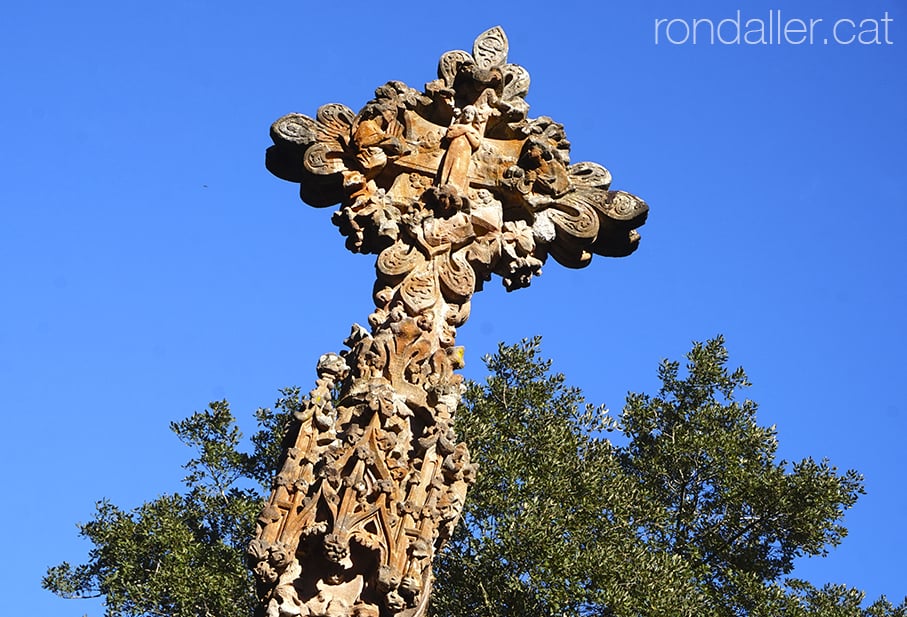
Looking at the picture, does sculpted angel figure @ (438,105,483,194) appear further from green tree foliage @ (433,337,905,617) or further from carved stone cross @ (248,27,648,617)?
green tree foliage @ (433,337,905,617)

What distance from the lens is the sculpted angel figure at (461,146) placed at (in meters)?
6.54

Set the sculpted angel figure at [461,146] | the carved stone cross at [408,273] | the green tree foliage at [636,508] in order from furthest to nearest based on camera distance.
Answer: the green tree foliage at [636,508], the sculpted angel figure at [461,146], the carved stone cross at [408,273]

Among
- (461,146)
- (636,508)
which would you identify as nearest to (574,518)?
(636,508)

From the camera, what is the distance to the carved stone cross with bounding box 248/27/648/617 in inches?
194

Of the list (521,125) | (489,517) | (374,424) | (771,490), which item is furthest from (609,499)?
(374,424)

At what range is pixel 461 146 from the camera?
6656 mm

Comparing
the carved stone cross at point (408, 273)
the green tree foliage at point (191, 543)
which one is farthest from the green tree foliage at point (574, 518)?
the carved stone cross at point (408, 273)

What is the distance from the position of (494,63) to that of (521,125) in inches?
15.9

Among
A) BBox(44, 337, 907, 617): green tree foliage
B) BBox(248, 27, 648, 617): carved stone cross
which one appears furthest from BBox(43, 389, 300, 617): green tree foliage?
BBox(248, 27, 648, 617): carved stone cross

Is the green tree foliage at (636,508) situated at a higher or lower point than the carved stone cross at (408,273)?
higher

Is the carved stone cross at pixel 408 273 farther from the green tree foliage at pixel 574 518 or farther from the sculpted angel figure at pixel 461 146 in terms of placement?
the green tree foliage at pixel 574 518

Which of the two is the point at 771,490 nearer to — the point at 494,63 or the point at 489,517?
the point at 489,517

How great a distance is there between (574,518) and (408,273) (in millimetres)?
9119

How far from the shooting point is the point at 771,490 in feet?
54.5
